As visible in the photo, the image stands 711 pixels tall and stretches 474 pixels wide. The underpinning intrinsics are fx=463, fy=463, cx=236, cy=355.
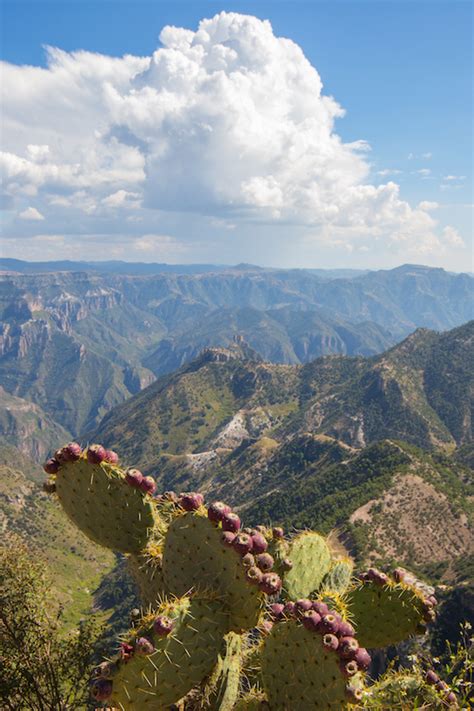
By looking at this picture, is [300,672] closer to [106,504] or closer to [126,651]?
[126,651]

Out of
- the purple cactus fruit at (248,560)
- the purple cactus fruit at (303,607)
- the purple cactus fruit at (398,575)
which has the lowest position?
the purple cactus fruit at (398,575)

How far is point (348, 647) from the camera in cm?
553

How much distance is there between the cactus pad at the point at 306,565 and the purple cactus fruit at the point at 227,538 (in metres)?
3.05

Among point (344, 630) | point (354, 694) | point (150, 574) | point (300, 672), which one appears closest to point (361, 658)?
point (344, 630)

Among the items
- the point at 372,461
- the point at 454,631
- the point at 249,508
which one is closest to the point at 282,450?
the point at 249,508

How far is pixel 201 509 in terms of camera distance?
7.96 metres

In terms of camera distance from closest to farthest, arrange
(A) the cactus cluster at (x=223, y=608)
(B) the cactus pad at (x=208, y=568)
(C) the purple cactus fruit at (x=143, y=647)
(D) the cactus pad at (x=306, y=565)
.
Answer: (C) the purple cactus fruit at (x=143, y=647) < (A) the cactus cluster at (x=223, y=608) < (B) the cactus pad at (x=208, y=568) < (D) the cactus pad at (x=306, y=565)

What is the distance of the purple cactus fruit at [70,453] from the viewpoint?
8.88 m

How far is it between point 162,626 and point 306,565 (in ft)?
15.7

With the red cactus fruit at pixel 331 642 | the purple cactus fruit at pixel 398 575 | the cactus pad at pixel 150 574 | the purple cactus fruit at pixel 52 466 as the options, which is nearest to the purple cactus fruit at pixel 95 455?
the purple cactus fruit at pixel 52 466

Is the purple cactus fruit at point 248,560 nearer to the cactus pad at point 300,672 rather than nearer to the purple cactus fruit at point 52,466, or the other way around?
the cactus pad at point 300,672

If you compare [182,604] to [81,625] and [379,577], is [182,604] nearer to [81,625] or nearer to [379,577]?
[379,577]

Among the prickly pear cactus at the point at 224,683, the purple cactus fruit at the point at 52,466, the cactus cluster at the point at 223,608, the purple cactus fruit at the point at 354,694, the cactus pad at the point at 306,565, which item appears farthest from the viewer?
the cactus pad at the point at 306,565

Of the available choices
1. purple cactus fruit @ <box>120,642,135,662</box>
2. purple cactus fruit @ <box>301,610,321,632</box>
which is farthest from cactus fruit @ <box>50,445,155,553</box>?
purple cactus fruit @ <box>301,610,321,632</box>
